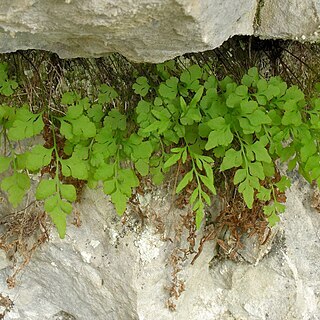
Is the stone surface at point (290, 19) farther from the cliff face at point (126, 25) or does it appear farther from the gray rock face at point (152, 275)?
the gray rock face at point (152, 275)

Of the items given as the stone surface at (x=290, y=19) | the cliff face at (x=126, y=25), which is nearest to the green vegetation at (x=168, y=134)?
the stone surface at (x=290, y=19)

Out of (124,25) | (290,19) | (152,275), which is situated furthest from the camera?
(152,275)

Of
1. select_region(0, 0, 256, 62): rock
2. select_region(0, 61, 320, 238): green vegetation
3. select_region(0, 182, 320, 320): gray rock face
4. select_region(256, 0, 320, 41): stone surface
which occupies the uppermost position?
select_region(256, 0, 320, 41): stone surface

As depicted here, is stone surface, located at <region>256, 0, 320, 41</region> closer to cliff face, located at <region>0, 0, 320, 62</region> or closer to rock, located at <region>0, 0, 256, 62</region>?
cliff face, located at <region>0, 0, 320, 62</region>

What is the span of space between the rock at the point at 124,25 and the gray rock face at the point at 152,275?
0.87 metres

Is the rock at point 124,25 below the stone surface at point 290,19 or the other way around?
below

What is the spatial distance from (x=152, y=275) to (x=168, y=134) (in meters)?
0.76

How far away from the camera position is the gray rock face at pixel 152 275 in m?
2.49

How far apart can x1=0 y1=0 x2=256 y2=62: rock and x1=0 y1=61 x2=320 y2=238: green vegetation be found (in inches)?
13.3

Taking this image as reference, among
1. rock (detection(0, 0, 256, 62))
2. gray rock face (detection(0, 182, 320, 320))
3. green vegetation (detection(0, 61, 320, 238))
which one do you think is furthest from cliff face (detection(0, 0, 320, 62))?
gray rock face (detection(0, 182, 320, 320))

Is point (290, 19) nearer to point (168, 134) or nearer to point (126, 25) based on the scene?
point (168, 134)

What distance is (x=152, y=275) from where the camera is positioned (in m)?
2.50

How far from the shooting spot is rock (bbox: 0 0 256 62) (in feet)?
5.13

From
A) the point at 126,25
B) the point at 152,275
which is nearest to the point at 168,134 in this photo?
the point at 126,25
